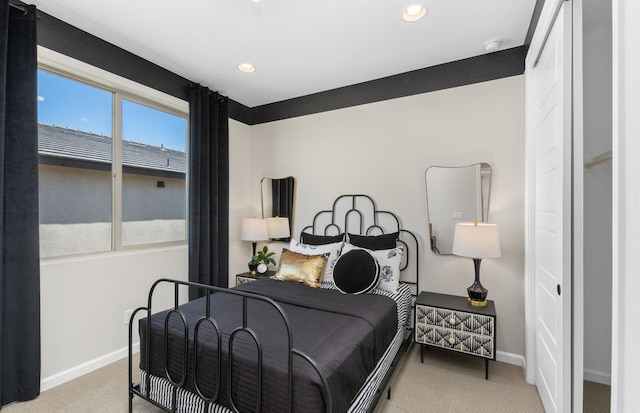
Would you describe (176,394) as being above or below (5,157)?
below

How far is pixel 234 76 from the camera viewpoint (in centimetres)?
313

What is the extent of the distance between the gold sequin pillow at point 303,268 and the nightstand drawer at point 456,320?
2.92 ft

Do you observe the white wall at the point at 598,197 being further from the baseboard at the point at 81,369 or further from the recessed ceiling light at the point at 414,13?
the baseboard at the point at 81,369

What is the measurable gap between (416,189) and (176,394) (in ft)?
8.21

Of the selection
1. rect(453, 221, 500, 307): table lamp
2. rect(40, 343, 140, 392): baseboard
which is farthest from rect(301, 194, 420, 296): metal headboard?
rect(40, 343, 140, 392): baseboard

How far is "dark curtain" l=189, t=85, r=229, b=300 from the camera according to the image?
3.16 metres

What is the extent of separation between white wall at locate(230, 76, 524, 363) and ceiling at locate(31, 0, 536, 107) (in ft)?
1.38

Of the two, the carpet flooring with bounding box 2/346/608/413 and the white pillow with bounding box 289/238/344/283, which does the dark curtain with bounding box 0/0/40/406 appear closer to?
the carpet flooring with bounding box 2/346/608/413

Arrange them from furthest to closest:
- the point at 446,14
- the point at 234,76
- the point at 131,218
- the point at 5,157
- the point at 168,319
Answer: the point at 234,76 → the point at 131,218 → the point at 446,14 → the point at 5,157 → the point at 168,319

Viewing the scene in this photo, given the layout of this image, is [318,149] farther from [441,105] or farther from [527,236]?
[527,236]

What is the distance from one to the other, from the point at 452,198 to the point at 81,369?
11.2 feet

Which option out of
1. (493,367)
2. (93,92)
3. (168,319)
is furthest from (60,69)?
(493,367)

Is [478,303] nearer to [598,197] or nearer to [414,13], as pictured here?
[598,197]

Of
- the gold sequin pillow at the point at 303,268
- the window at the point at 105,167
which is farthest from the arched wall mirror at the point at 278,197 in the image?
the window at the point at 105,167
